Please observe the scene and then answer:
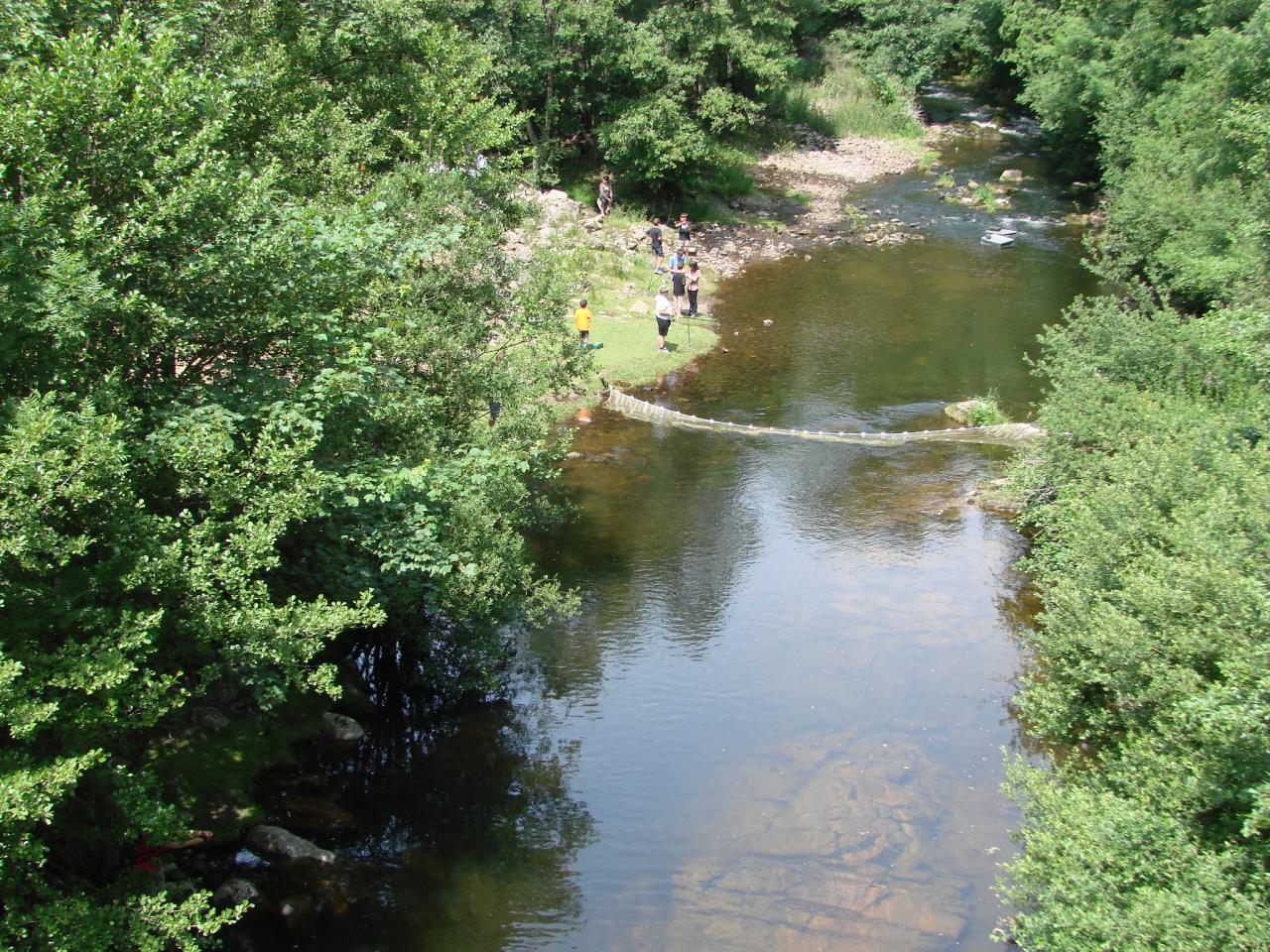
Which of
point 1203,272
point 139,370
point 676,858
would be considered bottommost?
point 676,858

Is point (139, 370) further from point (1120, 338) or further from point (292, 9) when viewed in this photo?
point (1120, 338)

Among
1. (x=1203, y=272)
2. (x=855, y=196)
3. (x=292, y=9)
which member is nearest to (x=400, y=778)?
(x=292, y=9)

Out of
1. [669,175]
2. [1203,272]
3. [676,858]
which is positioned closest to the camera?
[676,858]

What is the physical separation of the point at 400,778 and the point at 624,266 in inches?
1046

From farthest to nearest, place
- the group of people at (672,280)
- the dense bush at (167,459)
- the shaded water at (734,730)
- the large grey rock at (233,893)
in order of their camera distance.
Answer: the group of people at (672,280)
the shaded water at (734,730)
the large grey rock at (233,893)
the dense bush at (167,459)

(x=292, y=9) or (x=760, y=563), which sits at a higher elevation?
(x=292, y=9)

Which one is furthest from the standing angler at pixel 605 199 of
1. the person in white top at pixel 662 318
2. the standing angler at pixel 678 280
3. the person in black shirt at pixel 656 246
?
the person in white top at pixel 662 318

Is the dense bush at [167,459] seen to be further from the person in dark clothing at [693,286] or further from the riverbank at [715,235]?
the person in dark clothing at [693,286]

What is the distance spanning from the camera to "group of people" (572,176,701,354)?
31.1 metres

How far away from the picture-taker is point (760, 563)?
843 inches

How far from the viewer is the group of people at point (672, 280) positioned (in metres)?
31.1

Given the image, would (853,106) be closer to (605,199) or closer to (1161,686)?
(605,199)

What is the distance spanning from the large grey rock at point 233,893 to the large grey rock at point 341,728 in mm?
3590

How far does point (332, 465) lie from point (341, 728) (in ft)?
18.8
